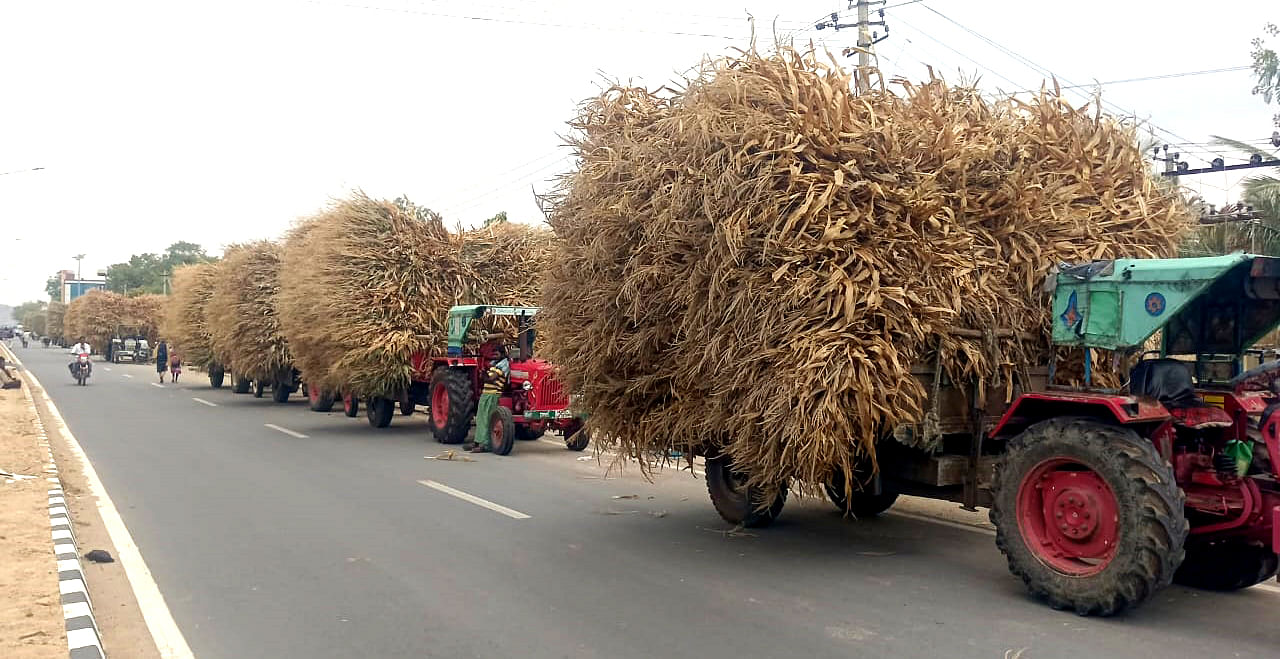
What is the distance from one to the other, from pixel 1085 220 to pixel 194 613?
6.91 metres

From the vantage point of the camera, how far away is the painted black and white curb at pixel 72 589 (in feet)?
A: 17.8

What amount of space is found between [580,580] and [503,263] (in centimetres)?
1307

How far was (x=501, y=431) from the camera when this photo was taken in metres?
15.6

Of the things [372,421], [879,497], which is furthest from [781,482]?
[372,421]

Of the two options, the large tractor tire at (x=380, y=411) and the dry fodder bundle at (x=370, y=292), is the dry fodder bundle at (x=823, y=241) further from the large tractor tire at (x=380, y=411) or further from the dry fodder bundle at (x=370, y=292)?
the large tractor tire at (x=380, y=411)

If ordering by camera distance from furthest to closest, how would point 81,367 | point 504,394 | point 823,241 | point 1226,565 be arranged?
1. point 81,367
2. point 504,394
3. point 823,241
4. point 1226,565

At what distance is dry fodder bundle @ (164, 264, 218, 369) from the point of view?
31.7 m

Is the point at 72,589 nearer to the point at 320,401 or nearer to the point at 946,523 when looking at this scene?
the point at 946,523

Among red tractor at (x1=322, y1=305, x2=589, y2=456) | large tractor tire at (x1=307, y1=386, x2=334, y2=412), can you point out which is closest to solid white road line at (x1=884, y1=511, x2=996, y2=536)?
red tractor at (x1=322, y1=305, x2=589, y2=456)

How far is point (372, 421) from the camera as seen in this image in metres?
20.0

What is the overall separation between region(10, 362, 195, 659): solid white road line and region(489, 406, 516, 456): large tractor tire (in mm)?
5587

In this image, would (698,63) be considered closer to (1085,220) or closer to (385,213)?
(1085,220)

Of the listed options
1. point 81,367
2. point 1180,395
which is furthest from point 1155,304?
point 81,367

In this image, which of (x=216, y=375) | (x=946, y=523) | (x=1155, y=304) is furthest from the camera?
(x=216, y=375)
